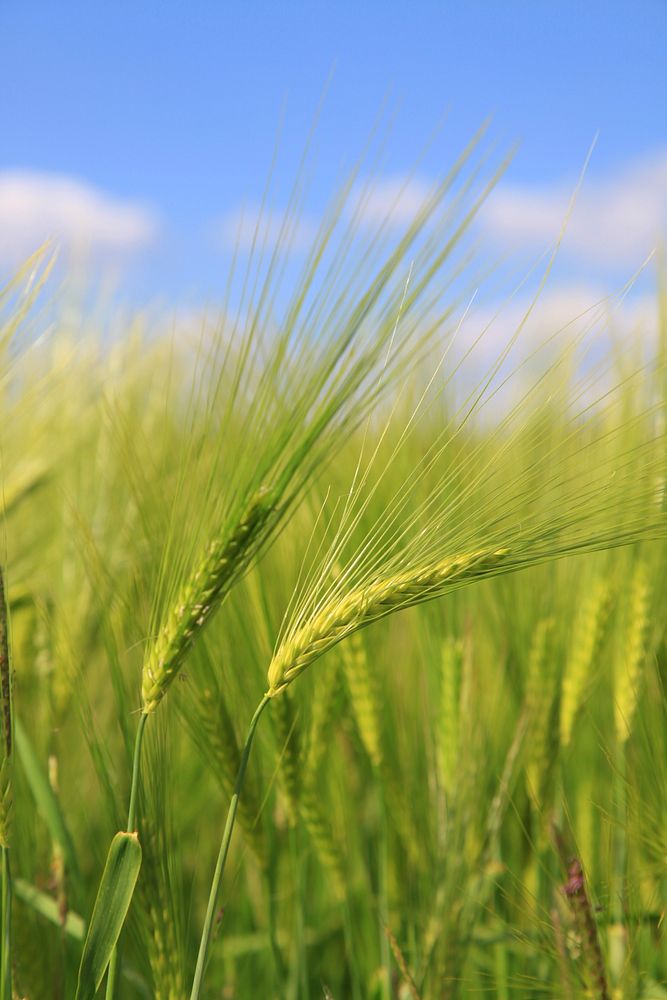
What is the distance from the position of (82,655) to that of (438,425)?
A: 55 cm

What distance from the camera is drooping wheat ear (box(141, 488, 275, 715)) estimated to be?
62 centimetres

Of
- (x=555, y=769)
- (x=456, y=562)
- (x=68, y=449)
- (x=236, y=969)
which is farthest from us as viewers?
(x=68, y=449)

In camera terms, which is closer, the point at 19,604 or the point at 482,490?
the point at 482,490

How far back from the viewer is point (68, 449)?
1446mm

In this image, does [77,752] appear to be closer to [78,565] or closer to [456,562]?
[78,565]

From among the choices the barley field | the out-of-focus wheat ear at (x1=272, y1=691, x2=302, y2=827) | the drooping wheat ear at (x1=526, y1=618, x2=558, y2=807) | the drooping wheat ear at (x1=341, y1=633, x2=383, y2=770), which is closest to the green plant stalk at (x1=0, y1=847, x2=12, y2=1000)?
the barley field

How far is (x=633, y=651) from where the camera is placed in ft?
3.59

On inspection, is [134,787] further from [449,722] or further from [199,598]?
[449,722]

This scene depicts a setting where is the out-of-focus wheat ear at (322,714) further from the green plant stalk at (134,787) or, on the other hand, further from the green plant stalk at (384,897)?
the green plant stalk at (134,787)

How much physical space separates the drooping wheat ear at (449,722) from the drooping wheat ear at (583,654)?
0.50 ft

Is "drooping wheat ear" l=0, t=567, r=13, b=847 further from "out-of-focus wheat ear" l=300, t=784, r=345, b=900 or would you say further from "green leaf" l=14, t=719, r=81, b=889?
"out-of-focus wheat ear" l=300, t=784, r=345, b=900

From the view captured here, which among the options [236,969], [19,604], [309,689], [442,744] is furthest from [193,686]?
[236,969]

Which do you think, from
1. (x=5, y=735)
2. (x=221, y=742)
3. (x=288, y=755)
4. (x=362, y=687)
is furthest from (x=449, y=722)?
(x=5, y=735)

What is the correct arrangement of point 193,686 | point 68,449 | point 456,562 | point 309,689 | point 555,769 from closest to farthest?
point 456,562 < point 193,686 < point 309,689 < point 555,769 < point 68,449
